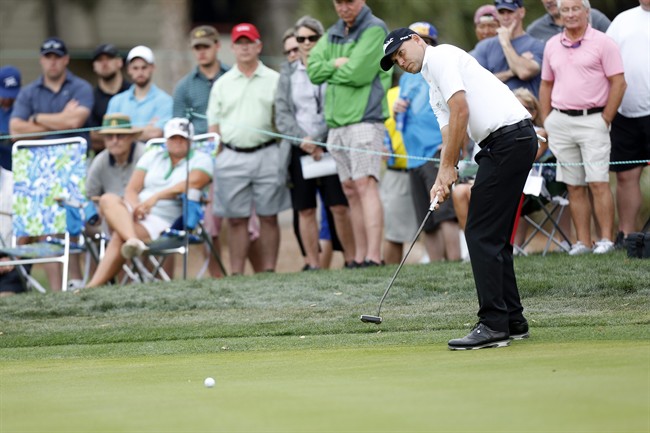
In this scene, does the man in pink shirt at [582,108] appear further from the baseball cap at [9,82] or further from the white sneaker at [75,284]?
the baseball cap at [9,82]

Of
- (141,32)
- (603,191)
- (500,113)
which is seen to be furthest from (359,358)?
(141,32)

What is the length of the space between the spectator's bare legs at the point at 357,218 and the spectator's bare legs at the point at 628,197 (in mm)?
2406

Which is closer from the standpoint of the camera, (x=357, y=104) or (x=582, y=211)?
(x=582, y=211)

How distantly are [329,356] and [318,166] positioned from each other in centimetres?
531

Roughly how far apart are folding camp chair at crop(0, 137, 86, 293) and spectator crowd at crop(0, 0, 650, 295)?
0.36m

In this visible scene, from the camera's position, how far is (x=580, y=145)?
11414 millimetres

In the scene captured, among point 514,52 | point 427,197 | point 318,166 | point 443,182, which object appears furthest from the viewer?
point 427,197

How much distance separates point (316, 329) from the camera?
9.06 meters

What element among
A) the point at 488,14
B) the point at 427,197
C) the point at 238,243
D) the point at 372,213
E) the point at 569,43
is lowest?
the point at 238,243

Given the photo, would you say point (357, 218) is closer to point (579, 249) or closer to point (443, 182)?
point (579, 249)

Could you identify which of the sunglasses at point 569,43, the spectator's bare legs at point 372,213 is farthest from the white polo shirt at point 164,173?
the sunglasses at point 569,43

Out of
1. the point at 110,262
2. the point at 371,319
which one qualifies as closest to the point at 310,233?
the point at 110,262

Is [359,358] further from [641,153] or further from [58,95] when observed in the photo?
[58,95]

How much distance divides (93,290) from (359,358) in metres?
5.11
